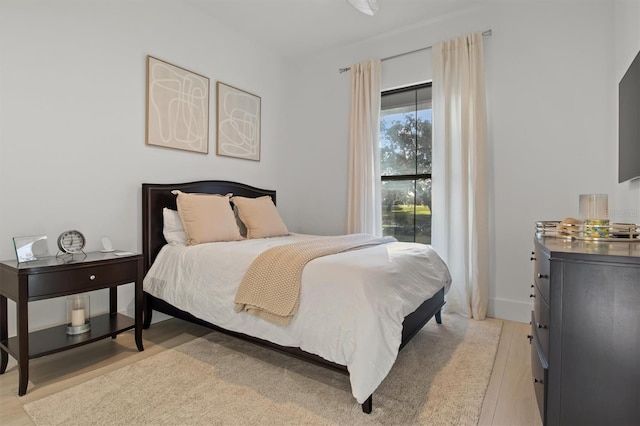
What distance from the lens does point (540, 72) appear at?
2887 mm

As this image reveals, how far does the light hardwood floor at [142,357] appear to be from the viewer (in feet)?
5.38

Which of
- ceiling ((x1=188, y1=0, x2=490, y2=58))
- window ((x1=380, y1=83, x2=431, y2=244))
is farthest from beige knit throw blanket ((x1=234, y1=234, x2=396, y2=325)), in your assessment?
ceiling ((x1=188, y1=0, x2=490, y2=58))

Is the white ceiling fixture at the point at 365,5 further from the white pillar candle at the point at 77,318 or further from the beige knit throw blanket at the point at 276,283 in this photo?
the white pillar candle at the point at 77,318

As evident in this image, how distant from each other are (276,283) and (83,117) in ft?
6.46

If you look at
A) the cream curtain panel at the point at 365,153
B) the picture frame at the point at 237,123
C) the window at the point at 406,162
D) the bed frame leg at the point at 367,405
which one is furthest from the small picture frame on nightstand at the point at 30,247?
the window at the point at 406,162

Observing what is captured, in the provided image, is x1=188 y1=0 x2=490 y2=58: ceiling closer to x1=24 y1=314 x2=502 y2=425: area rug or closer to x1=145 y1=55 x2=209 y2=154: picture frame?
x1=145 y1=55 x2=209 y2=154: picture frame

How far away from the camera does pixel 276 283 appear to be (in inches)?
74.4

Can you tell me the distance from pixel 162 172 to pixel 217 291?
1.40 m

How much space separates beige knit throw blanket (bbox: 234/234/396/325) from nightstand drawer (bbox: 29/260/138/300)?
0.84m

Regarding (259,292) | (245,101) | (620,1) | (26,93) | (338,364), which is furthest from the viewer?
(245,101)

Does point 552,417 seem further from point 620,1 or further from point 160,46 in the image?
point 160,46

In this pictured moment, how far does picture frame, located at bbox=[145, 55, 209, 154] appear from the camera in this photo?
289 cm

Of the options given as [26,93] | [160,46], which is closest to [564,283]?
[26,93]

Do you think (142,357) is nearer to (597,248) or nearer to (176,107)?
(176,107)
